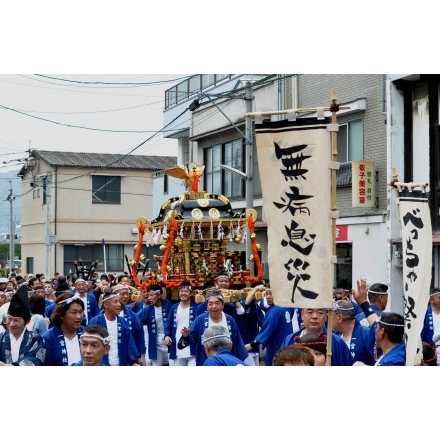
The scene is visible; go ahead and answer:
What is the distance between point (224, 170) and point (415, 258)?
17578 mm

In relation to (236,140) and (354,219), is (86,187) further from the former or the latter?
(354,219)

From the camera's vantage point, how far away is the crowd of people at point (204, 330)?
560 cm

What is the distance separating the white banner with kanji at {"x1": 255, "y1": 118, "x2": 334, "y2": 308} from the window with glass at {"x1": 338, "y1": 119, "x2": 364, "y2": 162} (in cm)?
1139

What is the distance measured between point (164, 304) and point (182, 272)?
5.92 ft

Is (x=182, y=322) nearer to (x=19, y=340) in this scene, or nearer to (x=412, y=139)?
(x=19, y=340)

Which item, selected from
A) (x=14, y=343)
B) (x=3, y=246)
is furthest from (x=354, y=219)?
(x=3, y=246)

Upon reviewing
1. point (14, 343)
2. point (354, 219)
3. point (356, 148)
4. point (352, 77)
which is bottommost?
point (14, 343)

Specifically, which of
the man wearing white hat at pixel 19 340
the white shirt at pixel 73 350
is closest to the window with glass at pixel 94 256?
the white shirt at pixel 73 350

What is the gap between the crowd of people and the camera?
221 inches

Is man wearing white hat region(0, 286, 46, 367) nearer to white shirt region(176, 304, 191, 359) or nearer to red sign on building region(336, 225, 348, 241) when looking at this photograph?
white shirt region(176, 304, 191, 359)

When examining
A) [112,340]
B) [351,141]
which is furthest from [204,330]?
[351,141]

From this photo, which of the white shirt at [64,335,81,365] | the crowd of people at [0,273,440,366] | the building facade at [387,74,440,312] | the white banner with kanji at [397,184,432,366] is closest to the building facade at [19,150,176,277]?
the building facade at [387,74,440,312]

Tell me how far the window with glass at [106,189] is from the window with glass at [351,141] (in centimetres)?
1590

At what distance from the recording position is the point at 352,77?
16.7 meters
